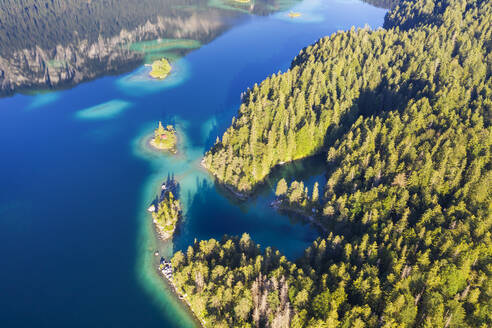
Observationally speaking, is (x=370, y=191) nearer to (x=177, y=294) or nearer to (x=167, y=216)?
(x=177, y=294)

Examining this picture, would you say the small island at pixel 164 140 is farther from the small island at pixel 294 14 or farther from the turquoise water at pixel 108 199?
the small island at pixel 294 14

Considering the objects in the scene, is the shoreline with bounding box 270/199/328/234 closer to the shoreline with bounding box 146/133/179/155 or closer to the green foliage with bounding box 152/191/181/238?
the green foliage with bounding box 152/191/181/238

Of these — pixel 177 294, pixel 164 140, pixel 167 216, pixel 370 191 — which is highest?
pixel 370 191

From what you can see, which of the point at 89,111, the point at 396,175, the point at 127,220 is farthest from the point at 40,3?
the point at 396,175

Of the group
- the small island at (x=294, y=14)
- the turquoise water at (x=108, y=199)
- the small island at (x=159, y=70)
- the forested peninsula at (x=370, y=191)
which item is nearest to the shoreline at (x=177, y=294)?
the turquoise water at (x=108, y=199)

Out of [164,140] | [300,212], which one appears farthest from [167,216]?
[164,140]

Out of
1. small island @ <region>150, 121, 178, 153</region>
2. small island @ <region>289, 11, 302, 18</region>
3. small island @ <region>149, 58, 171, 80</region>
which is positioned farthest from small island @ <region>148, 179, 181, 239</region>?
small island @ <region>289, 11, 302, 18</region>
